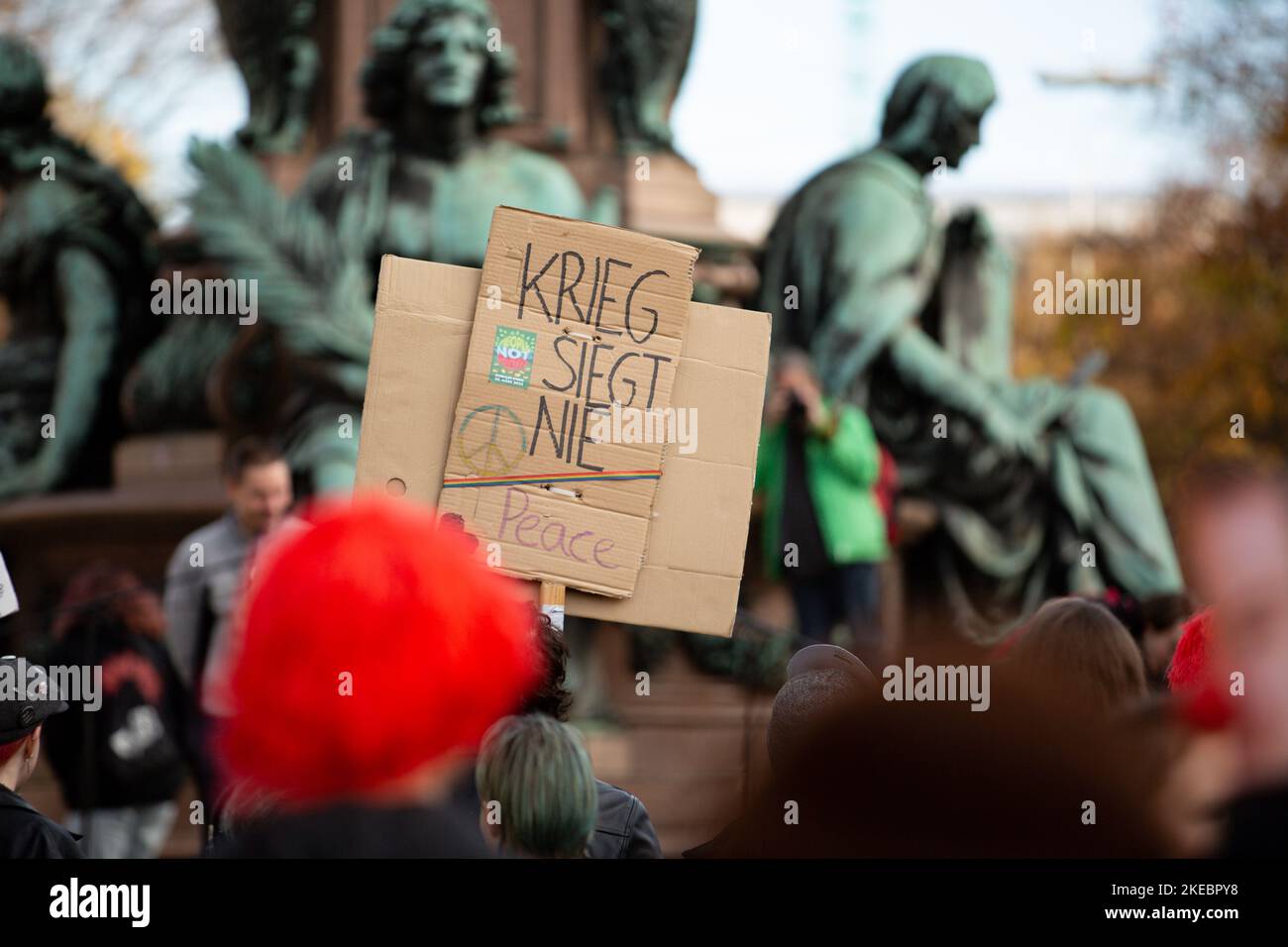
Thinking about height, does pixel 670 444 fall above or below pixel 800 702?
above

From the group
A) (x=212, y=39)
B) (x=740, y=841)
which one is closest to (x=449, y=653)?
(x=740, y=841)

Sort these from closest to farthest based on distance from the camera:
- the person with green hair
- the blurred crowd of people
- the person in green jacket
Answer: the blurred crowd of people → the person with green hair → the person in green jacket

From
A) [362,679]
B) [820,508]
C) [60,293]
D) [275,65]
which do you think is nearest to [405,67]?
[275,65]

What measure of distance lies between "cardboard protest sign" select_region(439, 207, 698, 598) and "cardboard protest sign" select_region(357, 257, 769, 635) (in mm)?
43

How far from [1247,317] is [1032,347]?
9532 millimetres

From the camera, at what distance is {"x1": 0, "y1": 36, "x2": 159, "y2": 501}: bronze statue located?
1024 centimetres

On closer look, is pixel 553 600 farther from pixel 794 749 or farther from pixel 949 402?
pixel 949 402

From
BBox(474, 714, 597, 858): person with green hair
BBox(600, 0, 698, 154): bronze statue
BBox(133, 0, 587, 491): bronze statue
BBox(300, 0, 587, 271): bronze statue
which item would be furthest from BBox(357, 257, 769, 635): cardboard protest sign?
BBox(600, 0, 698, 154): bronze statue

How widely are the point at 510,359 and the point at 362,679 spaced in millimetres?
1798

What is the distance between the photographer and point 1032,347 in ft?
125

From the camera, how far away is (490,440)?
12.2ft

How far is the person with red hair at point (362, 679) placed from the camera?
193 centimetres

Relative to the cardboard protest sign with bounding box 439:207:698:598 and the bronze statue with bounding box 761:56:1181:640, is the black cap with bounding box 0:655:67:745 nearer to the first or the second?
the cardboard protest sign with bounding box 439:207:698:598

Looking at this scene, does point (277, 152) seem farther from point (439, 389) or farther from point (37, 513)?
point (439, 389)
